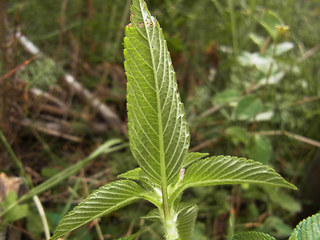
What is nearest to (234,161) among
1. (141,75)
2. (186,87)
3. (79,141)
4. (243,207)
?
(141,75)

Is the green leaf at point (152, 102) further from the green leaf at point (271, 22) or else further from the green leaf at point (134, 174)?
the green leaf at point (271, 22)

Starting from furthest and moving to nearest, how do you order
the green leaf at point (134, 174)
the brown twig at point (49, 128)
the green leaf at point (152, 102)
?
1. the brown twig at point (49, 128)
2. the green leaf at point (134, 174)
3. the green leaf at point (152, 102)

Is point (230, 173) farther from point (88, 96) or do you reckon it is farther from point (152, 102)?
point (88, 96)

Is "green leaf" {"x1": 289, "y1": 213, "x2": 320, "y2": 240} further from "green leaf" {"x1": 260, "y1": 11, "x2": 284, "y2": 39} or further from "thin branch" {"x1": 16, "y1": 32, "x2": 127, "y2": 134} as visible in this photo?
"thin branch" {"x1": 16, "y1": 32, "x2": 127, "y2": 134}

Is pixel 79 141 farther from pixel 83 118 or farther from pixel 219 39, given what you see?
pixel 219 39

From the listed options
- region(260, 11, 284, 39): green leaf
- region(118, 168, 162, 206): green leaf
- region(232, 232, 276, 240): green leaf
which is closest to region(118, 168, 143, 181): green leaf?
region(118, 168, 162, 206): green leaf

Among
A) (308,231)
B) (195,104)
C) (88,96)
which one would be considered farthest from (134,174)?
(88,96)

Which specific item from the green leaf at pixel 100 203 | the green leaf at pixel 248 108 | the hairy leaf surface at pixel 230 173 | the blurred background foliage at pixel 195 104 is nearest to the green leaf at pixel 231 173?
the hairy leaf surface at pixel 230 173
